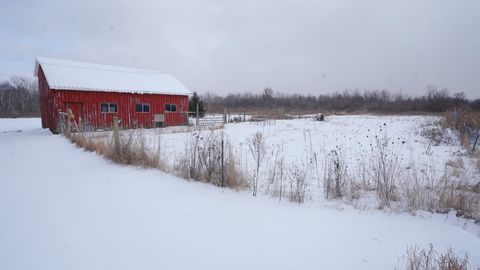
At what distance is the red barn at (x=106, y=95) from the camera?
15536 millimetres

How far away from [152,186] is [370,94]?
270 ft

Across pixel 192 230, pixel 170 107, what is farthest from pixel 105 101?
pixel 192 230

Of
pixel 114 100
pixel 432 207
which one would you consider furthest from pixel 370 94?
pixel 432 207

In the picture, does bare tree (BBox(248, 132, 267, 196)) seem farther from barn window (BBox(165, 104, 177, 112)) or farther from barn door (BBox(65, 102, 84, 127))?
barn window (BBox(165, 104, 177, 112))

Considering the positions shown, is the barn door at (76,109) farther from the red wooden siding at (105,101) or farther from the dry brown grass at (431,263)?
the dry brown grass at (431,263)

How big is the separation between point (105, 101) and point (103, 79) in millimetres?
2061

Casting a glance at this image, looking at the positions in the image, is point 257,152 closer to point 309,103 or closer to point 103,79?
point 103,79

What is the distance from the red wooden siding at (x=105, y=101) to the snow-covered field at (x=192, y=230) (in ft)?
33.5

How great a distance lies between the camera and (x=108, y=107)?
56.3 ft

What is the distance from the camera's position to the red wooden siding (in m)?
15.4

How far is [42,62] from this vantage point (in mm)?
16953

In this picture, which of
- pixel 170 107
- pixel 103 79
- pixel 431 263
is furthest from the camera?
pixel 170 107

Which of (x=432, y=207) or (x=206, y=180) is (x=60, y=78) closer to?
(x=206, y=180)

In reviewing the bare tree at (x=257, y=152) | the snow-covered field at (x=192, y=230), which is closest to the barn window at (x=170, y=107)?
the bare tree at (x=257, y=152)
